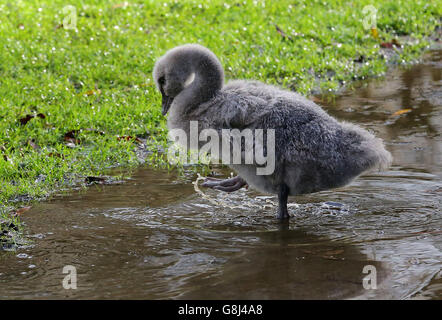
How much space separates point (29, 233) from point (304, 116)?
2278mm

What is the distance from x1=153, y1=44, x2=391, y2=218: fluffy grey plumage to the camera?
5.48m

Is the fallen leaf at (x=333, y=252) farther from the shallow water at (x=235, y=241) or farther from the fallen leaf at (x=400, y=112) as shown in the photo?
the fallen leaf at (x=400, y=112)

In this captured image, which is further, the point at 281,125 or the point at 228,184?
the point at 228,184

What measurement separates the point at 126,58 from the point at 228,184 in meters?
4.42

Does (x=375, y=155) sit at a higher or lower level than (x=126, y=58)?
lower

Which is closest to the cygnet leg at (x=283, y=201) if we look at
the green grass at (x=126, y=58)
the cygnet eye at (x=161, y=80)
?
the cygnet eye at (x=161, y=80)

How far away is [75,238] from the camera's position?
544 centimetres

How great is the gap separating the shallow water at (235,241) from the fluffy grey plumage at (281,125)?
A: 14.1 inches

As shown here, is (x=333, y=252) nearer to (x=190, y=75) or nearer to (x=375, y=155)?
(x=375, y=155)

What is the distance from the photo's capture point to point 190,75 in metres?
6.02

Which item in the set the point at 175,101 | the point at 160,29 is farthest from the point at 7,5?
the point at 175,101


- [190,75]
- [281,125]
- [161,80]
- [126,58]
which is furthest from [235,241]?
[126,58]

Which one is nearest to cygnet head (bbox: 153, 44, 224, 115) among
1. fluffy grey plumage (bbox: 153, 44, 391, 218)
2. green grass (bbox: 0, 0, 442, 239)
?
fluffy grey plumage (bbox: 153, 44, 391, 218)
